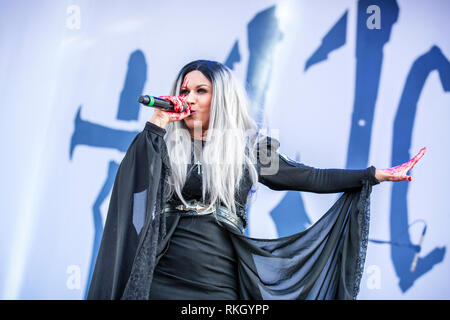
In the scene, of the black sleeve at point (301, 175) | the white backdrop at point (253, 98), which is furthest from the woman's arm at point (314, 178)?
the white backdrop at point (253, 98)

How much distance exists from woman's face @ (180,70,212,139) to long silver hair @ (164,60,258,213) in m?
0.02

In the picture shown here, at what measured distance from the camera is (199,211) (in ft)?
6.16

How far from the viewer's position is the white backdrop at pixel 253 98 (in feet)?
8.70

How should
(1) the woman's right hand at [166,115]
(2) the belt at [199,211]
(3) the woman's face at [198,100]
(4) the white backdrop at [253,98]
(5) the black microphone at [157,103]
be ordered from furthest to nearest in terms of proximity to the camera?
1. (4) the white backdrop at [253,98]
2. (3) the woman's face at [198,100]
3. (2) the belt at [199,211]
4. (1) the woman's right hand at [166,115]
5. (5) the black microphone at [157,103]

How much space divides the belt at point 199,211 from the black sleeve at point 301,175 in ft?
0.68

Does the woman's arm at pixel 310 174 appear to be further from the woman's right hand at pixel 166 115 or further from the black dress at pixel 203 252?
the woman's right hand at pixel 166 115

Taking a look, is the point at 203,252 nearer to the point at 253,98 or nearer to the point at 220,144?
the point at 220,144

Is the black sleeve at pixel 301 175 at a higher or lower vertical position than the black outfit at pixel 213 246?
higher

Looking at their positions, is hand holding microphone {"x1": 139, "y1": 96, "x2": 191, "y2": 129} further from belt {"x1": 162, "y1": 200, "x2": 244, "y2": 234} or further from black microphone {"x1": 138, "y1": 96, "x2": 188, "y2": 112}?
belt {"x1": 162, "y1": 200, "x2": 244, "y2": 234}

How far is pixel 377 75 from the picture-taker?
2.80 metres

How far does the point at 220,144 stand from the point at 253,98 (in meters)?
0.81

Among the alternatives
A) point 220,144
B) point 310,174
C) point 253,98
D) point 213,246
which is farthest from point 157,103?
point 253,98

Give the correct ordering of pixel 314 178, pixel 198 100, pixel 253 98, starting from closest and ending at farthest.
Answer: pixel 314 178 < pixel 198 100 < pixel 253 98

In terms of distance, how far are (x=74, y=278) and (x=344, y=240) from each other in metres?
1.39
